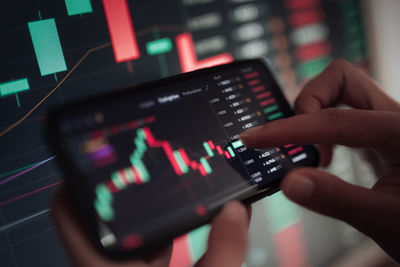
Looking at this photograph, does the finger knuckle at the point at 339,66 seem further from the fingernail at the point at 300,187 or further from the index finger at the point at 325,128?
the fingernail at the point at 300,187

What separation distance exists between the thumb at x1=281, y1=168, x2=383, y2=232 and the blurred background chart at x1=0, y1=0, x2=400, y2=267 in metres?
0.35

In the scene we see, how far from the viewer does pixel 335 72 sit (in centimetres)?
67

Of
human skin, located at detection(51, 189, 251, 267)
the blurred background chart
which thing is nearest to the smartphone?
human skin, located at detection(51, 189, 251, 267)

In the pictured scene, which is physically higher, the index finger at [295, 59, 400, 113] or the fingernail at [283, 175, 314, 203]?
the index finger at [295, 59, 400, 113]

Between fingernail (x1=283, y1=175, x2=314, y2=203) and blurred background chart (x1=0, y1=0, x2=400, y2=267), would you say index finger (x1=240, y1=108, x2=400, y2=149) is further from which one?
blurred background chart (x1=0, y1=0, x2=400, y2=267)

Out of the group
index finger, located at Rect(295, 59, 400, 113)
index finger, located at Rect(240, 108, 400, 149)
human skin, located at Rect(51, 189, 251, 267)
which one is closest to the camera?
human skin, located at Rect(51, 189, 251, 267)

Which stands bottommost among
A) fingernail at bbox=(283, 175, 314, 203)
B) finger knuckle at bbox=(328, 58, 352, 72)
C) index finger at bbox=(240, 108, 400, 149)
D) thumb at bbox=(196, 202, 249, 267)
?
thumb at bbox=(196, 202, 249, 267)

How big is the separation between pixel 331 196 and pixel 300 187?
0.17ft

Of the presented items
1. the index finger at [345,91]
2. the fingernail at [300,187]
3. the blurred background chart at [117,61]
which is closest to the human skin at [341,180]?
the fingernail at [300,187]

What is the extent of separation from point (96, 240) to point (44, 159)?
204 mm

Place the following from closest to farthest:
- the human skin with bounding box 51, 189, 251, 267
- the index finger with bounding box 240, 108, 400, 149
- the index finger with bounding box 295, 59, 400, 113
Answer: the human skin with bounding box 51, 189, 251, 267, the index finger with bounding box 240, 108, 400, 149, the index finger with bounding box 295, 59, 400, 113

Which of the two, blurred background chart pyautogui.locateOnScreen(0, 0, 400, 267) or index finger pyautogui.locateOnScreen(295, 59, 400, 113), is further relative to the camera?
index finger pyautogui.locateOnScreen(295, 59, 400, 113)

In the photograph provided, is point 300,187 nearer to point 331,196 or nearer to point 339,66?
point 331,196

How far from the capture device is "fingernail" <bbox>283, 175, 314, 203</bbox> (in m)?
0.43
